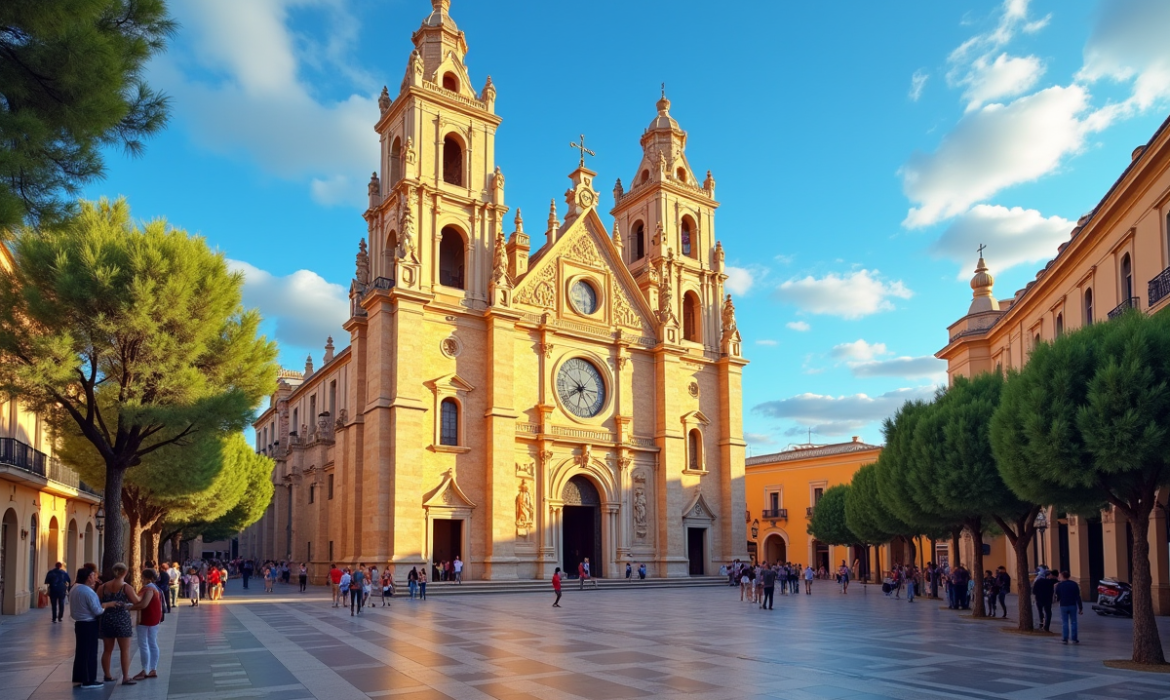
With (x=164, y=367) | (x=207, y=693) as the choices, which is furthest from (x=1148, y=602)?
(x=164, y=367)

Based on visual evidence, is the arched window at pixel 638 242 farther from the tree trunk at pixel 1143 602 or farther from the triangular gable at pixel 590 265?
the tree trunk at pixel 1143 602

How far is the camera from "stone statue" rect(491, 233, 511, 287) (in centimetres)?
4103

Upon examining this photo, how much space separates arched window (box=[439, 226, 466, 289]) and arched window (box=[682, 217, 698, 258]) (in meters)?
14.6

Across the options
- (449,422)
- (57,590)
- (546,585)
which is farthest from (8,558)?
(546,585)

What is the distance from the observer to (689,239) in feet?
171

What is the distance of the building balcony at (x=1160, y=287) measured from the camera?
68.3 feet

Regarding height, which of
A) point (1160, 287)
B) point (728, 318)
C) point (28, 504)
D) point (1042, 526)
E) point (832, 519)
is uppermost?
point (728, 318)

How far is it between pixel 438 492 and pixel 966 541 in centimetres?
2516

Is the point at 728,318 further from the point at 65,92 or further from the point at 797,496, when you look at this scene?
the point at 65,92

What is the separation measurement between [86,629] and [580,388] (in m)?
32.4

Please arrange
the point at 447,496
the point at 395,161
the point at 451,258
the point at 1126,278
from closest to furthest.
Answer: the point at 1126,278
the point at 447,496
the point at 395,161
the point at 451,258

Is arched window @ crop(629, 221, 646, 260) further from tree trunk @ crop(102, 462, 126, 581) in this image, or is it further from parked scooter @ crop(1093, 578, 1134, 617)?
tree trunk @ crop(102, 462, 126, 581)

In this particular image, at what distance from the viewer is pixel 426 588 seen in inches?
1359

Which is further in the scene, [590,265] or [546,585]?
[590,265]
